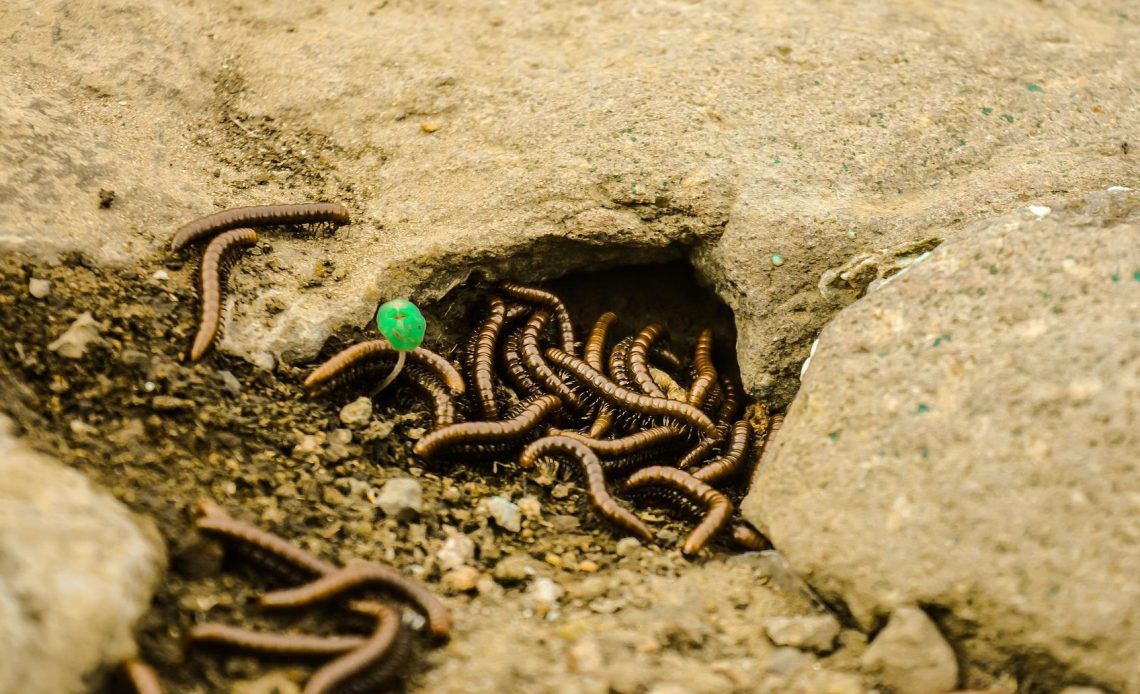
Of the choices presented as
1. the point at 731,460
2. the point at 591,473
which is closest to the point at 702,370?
the point at 731,460

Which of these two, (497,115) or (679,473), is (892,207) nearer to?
(679,473)

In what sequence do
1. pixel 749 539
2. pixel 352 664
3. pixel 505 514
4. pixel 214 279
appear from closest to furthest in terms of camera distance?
pixel 352 664 → pixel 749 539 → pixel 505 514 → pixel 214 279

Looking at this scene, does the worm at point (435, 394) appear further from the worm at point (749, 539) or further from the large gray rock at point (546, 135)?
the worm at point (749, 539)

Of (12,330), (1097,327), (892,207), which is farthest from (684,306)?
(12,330)

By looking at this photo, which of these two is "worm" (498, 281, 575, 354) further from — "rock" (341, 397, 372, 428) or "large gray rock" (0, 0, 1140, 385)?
"rock" (341, 397, 372, 428)

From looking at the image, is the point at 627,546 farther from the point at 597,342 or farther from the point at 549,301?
the point at 549,301

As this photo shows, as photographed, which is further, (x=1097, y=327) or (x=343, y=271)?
(x=343, y=271)
